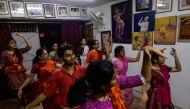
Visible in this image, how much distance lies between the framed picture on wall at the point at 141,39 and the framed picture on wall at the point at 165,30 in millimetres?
142

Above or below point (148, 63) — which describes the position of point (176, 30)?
above

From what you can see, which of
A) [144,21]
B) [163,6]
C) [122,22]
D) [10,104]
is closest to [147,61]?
[163,6]

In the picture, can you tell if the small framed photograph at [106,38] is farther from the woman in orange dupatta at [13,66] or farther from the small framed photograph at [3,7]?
the small framed photograph at [3,7]

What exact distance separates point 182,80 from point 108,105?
2.33m

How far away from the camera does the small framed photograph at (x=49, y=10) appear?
4.41m

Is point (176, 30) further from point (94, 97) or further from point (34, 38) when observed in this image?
point (34, 38)

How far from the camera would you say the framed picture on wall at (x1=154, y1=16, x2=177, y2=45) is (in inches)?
116

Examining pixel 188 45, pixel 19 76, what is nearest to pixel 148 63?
pixel 188 45

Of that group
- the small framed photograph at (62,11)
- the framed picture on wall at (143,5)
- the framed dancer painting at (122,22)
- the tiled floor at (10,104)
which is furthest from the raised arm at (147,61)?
the small framed photograph at (62,11)

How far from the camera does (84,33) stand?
501 centimetres

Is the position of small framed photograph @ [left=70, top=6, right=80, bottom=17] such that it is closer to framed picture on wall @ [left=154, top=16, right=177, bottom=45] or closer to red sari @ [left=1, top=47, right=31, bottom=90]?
red sari @ [left=1, top=47, right=31, bottom=90]

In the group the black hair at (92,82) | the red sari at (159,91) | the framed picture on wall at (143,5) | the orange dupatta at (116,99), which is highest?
the framed picture on wall at (143,5)

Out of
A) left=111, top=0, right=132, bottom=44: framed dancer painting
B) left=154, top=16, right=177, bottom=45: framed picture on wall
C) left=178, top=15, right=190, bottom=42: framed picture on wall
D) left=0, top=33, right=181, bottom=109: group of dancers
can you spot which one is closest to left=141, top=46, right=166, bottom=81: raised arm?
left=0, top=33, right=181, bottom=109: group of dancers

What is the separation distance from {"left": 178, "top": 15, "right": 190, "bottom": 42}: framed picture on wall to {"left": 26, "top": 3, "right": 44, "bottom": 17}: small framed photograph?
10.4 ft
